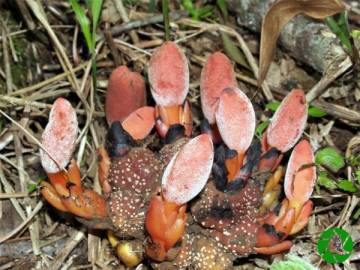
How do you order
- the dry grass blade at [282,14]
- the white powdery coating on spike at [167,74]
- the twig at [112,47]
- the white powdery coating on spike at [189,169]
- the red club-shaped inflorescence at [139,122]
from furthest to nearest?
the twig at [112,47]
the dry grass blade at [282,14]
the red club-shaped inflorescence at [139,122]
the white powdery coating on spike at [167,74]
the white powdery coating on spike at [189,169]

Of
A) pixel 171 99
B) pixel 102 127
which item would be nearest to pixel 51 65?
pixel 102 127

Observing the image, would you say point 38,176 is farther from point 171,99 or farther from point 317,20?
point 317,20

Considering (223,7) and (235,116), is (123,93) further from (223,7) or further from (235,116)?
(223,7)

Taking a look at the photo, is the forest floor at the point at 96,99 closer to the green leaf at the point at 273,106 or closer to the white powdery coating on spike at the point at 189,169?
the green leaf at the point at 273,106

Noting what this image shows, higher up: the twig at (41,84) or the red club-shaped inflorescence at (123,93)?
the red club-shaped inflorescence at (123,93)

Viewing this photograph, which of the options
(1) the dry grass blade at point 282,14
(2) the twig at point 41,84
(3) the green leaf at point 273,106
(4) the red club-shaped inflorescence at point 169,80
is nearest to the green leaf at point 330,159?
(3) the green leaf at point 273,106

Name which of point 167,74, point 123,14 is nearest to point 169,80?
point 167,74
